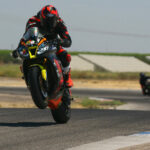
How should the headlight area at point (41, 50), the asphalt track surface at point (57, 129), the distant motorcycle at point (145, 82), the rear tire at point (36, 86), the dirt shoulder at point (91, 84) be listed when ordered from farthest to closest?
the dirt shoulder at point (91, 84) → the distant motorcycle at point (145, 82) → the headlight area at point (41, 50) → the rear tire at point (36, 86) → the asphalt track surface at point (57, 129)

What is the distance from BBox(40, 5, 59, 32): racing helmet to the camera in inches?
322

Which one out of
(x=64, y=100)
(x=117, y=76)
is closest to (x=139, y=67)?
(x=117, y=76)

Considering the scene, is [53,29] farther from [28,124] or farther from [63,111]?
[28,124]

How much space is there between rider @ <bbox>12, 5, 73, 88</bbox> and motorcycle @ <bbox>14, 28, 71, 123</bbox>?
19 centimetres

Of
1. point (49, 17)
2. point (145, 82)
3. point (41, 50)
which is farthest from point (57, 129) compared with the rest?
point (145, 82)

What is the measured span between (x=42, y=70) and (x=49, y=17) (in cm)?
94

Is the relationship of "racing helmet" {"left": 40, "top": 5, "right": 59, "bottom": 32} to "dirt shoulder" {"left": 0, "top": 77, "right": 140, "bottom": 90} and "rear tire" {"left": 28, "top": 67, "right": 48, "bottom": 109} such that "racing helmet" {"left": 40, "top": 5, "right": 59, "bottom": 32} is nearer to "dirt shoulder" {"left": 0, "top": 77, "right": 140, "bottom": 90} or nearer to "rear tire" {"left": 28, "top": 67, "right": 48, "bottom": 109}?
"rear tire" {"left": 28, "top": 67, "right": 48, "bottom": 109}

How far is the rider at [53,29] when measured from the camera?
26.9 ft

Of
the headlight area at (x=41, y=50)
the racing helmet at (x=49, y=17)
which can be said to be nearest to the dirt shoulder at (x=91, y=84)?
the racing helmet at (x=49, y=17)

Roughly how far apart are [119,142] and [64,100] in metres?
2.66

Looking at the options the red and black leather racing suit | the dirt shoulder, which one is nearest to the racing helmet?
the red and black leather racing suit

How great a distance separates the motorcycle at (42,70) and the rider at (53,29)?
0.19 metres

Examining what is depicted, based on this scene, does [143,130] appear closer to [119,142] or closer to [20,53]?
[119,142]

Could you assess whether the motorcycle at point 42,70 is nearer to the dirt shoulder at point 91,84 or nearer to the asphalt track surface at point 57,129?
the asphalt track surface at point 57,129
